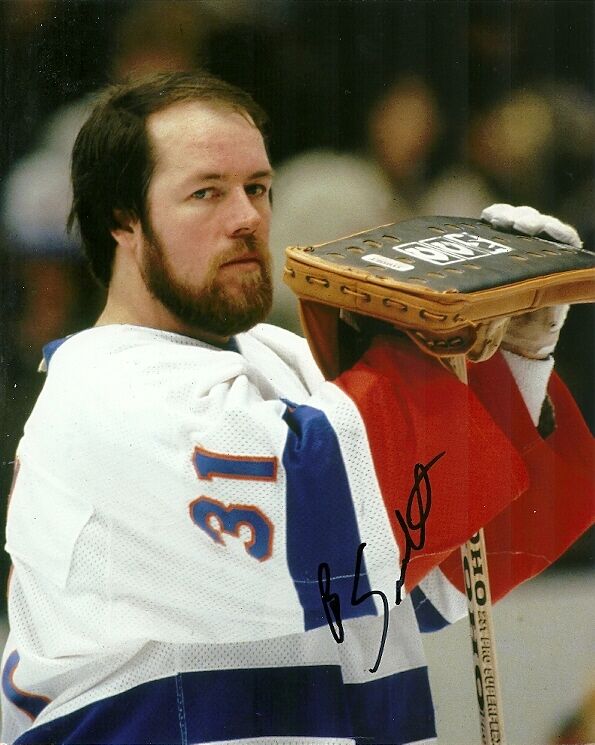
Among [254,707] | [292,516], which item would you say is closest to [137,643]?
[254,707]

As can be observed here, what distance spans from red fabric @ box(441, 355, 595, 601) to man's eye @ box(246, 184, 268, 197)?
0.50 metres

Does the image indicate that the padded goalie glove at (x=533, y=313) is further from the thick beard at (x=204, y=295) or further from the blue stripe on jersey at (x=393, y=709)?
the blue stripe on jersey at (x=393, y=709)

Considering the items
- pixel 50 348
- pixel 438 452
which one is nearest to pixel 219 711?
pixel 438 452

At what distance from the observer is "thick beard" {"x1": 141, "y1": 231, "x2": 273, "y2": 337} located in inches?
66.4

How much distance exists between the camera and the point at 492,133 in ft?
6.03

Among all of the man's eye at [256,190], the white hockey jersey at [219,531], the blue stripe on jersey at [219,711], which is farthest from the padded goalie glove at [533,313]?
the blue stripe on jersey at [219,711]

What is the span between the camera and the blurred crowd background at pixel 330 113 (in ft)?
5.71

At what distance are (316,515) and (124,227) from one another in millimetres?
598

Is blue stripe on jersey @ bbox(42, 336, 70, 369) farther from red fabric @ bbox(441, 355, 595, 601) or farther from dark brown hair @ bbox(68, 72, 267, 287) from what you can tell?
red fabric @ bbox(441, 355, 595, 601)

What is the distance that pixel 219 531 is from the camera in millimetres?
1558

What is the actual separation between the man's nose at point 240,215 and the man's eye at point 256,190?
A: 18 millimetres

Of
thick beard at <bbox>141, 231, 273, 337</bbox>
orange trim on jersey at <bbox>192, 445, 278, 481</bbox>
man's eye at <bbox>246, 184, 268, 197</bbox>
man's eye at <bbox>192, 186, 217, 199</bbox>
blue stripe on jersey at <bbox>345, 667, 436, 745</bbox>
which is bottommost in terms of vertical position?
blue stripe on jersey at <bbox>345, 667, 436, 745</bbox>

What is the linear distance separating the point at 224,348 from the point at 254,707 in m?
0.60
